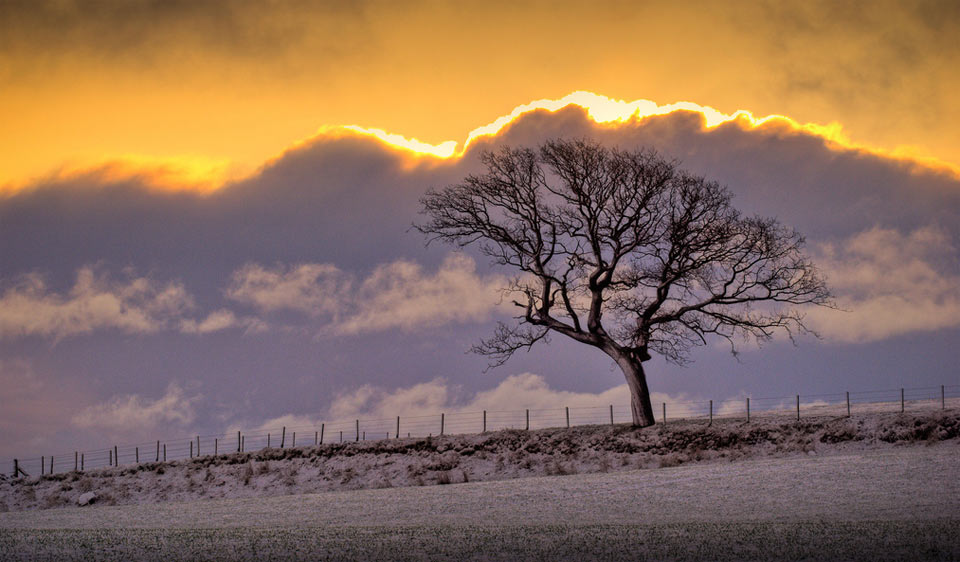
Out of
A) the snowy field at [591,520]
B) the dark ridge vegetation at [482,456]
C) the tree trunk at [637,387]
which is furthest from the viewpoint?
the tree trunk at [637,387]

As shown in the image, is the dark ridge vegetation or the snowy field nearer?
the snowy field

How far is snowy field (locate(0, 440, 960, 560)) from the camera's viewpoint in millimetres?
16000

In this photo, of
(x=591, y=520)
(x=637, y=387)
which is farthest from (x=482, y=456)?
(x=591, y=520)

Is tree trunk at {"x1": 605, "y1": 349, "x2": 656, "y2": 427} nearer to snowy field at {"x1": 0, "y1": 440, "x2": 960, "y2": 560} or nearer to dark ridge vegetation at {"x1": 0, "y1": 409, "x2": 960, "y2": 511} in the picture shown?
dark ridge vegetation at {"x1": 0, "y1": 409, "x2": 960, "y2": 511}

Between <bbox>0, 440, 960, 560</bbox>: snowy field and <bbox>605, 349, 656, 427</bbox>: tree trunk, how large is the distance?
12.0 m

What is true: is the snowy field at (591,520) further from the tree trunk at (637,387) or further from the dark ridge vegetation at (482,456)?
the tree trunk at (637,387)

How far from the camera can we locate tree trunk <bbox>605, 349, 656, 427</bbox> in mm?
44656

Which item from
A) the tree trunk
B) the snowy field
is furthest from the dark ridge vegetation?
the snowy field

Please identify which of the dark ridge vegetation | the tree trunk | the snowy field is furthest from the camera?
the tree trunk

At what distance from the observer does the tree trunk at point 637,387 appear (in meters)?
44.7

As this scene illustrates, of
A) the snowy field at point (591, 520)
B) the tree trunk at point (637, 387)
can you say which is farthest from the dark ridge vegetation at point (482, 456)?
the snowy field at point (591, 520)

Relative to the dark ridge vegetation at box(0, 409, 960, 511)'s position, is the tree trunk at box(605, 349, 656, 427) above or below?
Result: above

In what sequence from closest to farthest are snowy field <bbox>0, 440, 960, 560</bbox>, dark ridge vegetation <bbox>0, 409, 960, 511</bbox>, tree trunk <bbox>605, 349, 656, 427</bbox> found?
snowy field <bbox>0, 440, 960, 560</bbox>, dark ridge vegetation <bbox>0, 409, 960, 511</bbox>, tree trunk <bbox>605, 349, 656, 427</bbox>

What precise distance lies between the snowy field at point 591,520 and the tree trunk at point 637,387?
39.3ft
